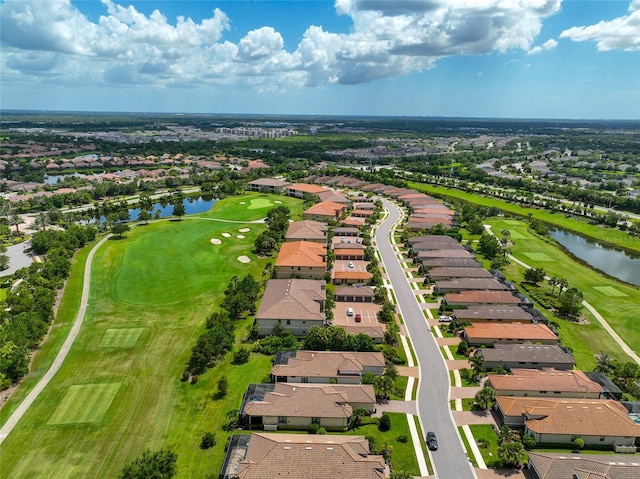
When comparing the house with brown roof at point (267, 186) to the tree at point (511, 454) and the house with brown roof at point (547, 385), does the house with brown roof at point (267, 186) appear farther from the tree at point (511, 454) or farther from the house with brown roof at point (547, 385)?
the tree at point (511, 454)

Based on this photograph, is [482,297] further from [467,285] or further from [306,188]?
[306,188]

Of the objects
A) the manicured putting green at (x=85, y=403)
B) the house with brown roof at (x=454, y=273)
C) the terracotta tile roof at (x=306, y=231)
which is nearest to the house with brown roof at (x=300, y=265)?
the terracotta tile roof at (x=306, y=231)

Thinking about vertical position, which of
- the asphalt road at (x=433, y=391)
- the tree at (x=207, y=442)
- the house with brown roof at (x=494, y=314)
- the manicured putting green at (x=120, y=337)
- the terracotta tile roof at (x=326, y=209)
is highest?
the terracotta tile roof at (x=326, y=209)

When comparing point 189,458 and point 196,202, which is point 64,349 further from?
point 196,202

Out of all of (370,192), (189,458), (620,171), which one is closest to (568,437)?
(189,458)

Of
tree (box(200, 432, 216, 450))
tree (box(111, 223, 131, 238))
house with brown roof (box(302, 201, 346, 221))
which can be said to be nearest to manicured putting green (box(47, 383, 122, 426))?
tree (box(200, 432, 216, 450))

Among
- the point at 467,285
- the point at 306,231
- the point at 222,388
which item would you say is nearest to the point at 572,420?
the point at 467,285
